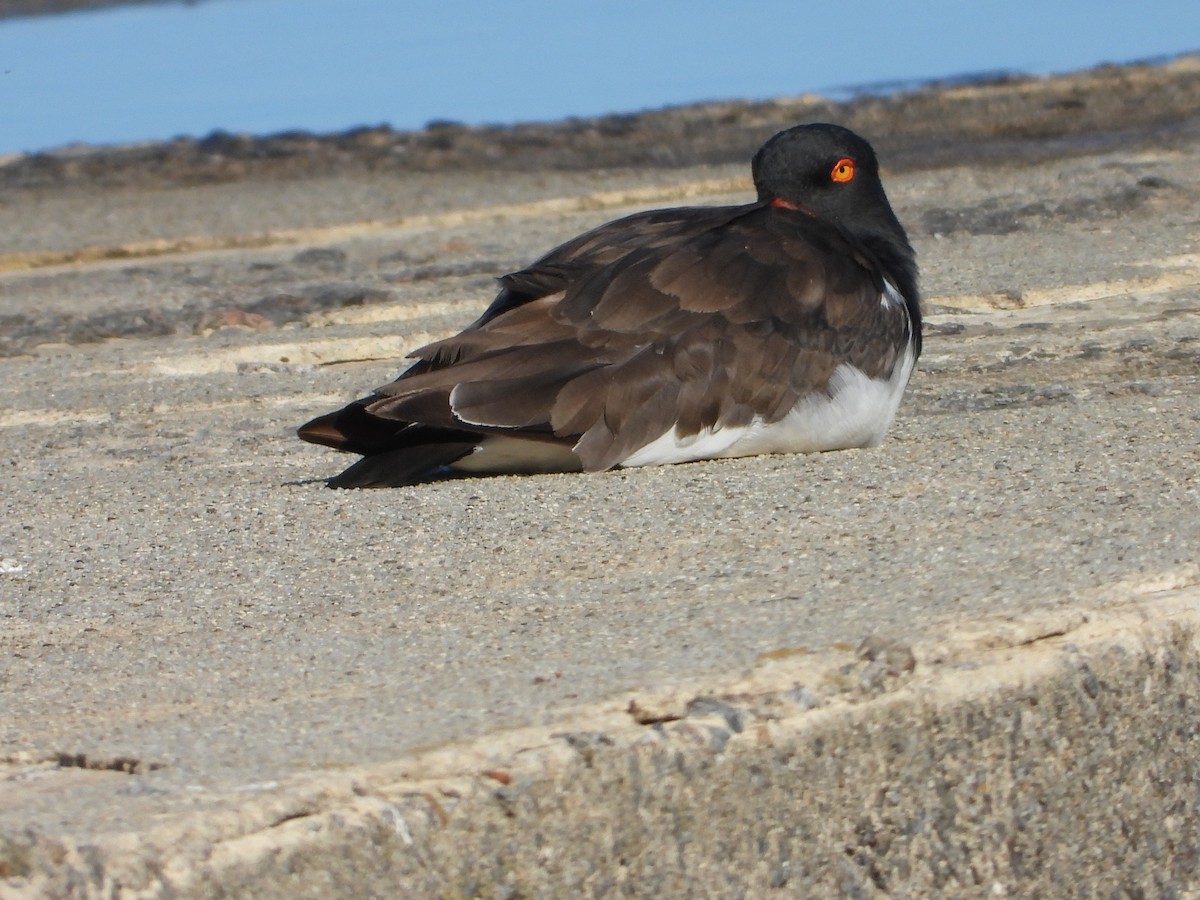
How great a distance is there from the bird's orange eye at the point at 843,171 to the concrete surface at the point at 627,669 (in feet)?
2.37

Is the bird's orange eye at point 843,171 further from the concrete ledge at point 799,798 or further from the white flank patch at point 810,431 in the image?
the concrete ledge at point 799,798

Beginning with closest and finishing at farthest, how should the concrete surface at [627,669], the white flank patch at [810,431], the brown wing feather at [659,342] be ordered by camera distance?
the concrete surface at [627,669]
the brown wing feather at [659,342]
the white flank patch at [810,431]

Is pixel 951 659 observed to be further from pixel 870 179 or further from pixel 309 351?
pixel 309 351

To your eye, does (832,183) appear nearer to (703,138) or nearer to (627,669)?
(627,669)

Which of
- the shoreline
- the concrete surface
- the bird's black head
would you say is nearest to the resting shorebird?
the concrete surface

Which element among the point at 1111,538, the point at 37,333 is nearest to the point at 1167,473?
the point at 1111,538

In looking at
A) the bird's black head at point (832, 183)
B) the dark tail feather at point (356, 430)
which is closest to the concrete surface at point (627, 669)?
the dark tail feather at point (356, 430)

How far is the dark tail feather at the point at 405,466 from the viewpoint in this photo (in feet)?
15.4

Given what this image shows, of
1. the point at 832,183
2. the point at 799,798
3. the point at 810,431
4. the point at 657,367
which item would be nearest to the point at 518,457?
the point at 657,367

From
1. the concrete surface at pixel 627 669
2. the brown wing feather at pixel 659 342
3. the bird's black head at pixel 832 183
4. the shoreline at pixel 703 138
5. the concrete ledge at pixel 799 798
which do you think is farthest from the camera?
the shoreline at pixel 703 138

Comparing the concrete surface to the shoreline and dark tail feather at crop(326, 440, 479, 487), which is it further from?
the shoreline

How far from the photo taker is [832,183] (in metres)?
5.54

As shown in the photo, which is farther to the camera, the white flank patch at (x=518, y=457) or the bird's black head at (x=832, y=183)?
the bird's black head at (x=832, y=183)

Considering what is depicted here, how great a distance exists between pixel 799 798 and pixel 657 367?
191cm
